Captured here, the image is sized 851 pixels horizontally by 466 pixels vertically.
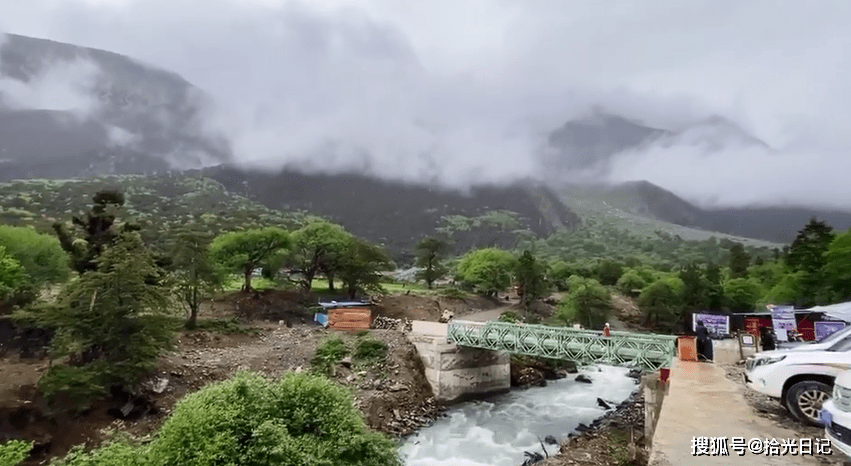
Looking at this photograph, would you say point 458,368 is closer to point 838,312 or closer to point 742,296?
point 838,312

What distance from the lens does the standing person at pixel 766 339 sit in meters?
21.1

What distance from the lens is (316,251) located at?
5162 cm

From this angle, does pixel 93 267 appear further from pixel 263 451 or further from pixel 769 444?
pixel 769 444

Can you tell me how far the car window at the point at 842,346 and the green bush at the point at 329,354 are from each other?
25.3 m

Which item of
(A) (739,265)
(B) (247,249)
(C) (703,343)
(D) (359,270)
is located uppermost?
(A) (739,265)

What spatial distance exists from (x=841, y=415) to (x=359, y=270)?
147 ft

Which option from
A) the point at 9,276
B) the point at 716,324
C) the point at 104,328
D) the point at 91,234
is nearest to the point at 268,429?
the point at 104,328

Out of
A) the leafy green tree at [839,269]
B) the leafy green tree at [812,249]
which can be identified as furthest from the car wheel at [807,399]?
the leafy green tree at [812,249]

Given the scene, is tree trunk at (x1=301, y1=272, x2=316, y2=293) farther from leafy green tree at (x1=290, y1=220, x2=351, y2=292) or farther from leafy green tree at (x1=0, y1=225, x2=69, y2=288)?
leafy green tree at (x1=0, y1=225, x2=69, y2=288)

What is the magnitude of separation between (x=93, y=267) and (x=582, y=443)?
28.0 metres

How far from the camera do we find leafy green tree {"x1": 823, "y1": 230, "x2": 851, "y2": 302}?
38.8 m

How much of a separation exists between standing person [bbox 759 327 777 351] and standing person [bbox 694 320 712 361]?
89.3 inches

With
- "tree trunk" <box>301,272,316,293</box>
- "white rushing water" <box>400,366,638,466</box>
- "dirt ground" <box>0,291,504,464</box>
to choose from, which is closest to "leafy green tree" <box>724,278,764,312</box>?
"white rushing water" <box>400,366,638,466</box>

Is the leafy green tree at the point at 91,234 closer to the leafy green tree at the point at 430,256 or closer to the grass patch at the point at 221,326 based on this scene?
the grass patch at the point at 221,326
